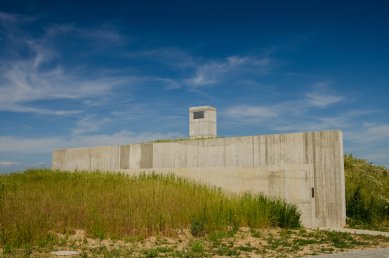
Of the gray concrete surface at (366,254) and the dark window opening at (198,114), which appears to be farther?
the dark window opening at (198,114)

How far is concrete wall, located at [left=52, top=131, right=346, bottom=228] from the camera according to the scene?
13.3 m

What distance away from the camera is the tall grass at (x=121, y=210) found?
32.4 feet

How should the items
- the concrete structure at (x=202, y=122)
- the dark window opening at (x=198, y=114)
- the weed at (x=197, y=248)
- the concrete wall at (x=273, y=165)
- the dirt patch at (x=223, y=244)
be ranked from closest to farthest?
the dirt patch at (x=223, y=244) → the weed at (x=197, y=248) → the concrete wall at (x=273, y=165) → the concrete structure at (x=202, y=122) → the dark window opening at (x=198, y=114)

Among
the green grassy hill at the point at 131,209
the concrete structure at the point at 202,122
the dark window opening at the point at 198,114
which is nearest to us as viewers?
the green grassy hill at the point at 131,209

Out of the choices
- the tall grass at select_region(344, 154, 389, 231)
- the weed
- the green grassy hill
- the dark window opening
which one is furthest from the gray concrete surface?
the dark window opening

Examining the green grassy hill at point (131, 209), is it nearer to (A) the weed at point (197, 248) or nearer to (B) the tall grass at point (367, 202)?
(B) the tall grass at point (367, 202)

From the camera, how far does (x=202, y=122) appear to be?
68.9 feet

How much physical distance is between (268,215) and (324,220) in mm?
2306

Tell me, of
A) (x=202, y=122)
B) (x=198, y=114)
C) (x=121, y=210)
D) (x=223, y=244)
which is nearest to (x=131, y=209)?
(x=121, y=210)

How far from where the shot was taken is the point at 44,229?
31.3ft

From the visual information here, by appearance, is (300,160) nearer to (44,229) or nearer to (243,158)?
(243,158)

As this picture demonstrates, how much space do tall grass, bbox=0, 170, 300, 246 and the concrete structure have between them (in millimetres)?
6318

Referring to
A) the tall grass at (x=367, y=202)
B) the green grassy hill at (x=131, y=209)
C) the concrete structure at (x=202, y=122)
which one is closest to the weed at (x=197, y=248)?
the green grassy hill at (x=131, y=209)

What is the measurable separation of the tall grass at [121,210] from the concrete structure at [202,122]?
6.32 meters
